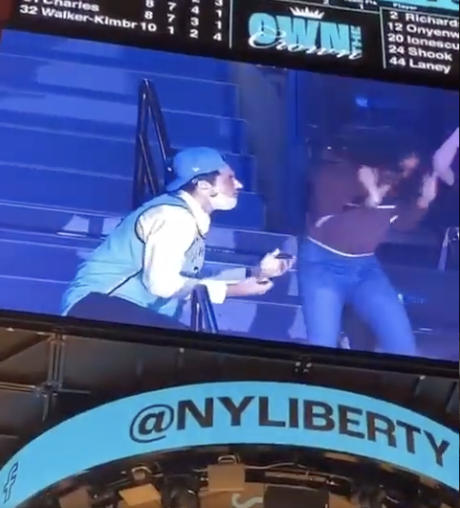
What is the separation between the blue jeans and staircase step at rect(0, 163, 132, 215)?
340 mm

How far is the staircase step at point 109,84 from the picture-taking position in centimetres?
216

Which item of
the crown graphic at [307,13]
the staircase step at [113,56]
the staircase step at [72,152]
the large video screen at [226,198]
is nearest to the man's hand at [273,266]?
the large video screen at [226,198]

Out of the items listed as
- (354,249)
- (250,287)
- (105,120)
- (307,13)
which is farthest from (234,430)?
(307,13)

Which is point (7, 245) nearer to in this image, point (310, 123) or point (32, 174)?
point (32, 174)

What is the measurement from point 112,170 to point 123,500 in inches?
23.4

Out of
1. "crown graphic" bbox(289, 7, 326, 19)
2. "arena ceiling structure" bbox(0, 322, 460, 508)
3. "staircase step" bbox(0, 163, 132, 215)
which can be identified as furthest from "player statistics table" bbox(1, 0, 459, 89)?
"arena ceiling structure" bbox(0, 322, 460, 508)

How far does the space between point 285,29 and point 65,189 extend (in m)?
0.60

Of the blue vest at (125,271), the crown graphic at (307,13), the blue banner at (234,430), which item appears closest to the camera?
the blue banner at (234,430)

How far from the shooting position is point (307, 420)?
1.83 meters

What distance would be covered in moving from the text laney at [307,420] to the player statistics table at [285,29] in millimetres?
749

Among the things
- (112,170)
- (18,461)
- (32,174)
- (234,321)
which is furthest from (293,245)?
(18,461)

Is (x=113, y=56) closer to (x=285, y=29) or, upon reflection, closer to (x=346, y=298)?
(x=285, y=29)

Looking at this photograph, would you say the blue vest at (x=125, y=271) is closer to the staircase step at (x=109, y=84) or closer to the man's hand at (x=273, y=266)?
the man's hand at (x=273, y=266)

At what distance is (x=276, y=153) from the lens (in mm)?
2131
